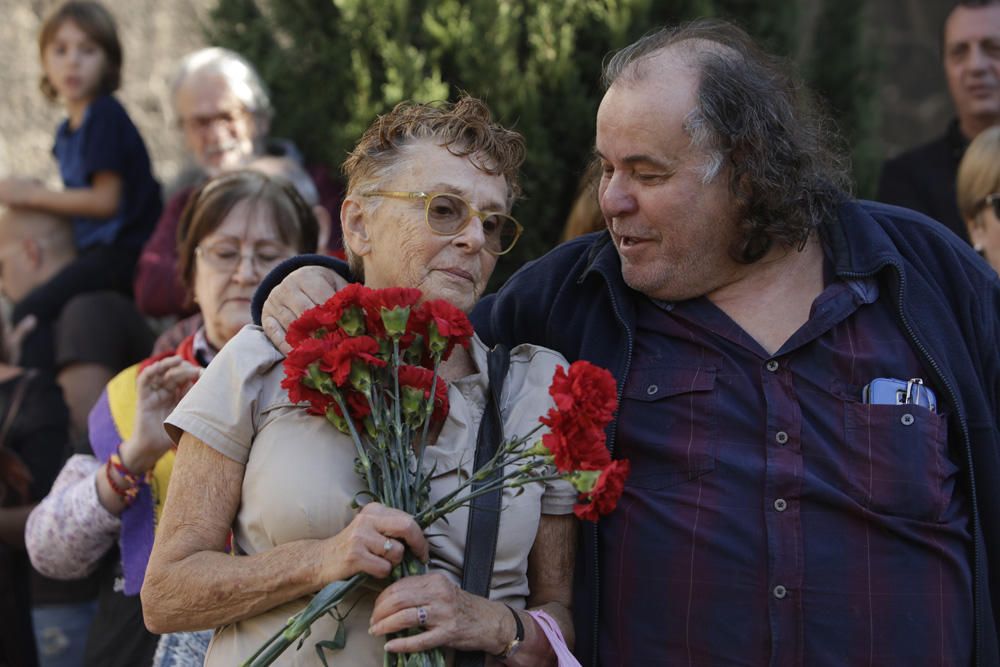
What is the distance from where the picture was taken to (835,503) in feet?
9.45

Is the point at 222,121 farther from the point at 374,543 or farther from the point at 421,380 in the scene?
the point at 374,543

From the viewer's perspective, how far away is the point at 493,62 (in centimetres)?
490

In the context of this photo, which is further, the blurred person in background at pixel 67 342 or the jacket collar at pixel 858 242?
the blurred person in background at pixel 67 342

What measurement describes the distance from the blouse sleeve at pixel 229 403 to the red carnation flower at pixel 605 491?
679mm

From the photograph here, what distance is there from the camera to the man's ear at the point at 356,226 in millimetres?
2941

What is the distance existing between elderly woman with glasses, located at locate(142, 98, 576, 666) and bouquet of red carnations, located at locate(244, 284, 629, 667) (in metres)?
0.06

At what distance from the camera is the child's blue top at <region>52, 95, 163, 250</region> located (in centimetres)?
545

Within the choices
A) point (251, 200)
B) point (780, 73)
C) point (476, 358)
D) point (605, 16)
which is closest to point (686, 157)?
point (780, 73)

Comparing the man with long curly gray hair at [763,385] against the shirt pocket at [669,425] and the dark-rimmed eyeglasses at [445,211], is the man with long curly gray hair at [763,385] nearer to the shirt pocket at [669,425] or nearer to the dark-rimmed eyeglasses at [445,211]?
the shirt pocket at [669,425]

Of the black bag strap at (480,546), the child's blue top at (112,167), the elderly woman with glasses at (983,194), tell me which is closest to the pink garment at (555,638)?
the black bag strap at (480,546)

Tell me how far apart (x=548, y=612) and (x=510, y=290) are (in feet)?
2.92

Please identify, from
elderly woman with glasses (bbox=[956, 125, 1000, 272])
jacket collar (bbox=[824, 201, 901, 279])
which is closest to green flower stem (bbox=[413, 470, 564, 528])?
jacket collar (bbox=[824, 201, 901, 279])

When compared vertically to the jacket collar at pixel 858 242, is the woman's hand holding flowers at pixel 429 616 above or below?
below

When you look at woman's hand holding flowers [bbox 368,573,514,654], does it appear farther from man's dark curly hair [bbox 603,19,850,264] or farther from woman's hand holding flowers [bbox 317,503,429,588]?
man's dark curly hair [bbox 603,19,850,264]
